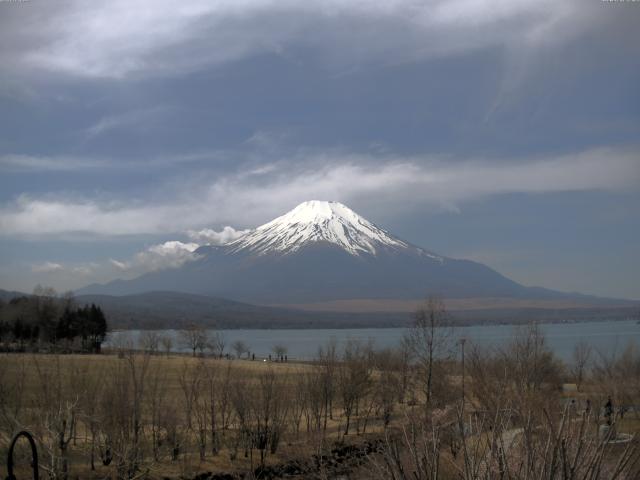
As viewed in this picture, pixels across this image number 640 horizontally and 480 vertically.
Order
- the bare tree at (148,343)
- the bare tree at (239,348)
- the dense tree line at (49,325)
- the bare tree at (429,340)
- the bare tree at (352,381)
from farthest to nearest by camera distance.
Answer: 1. the bare tree at (239,348)
2. the dense tree line at (49,325)
3. the bare tree at (429,340)
4. the bare tree at (352,381)
5. the bare tree at (148,343)

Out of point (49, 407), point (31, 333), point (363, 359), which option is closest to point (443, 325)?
point (363, 359)

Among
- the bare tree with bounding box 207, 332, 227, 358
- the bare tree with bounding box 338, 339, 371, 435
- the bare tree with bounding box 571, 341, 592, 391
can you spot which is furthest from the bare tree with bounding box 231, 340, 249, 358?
the bare tree with bounding box 338, 339, 371, 435

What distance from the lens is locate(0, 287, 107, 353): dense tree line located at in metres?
87.2

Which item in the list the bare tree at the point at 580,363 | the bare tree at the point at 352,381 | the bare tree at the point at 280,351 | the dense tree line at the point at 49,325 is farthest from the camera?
the bare tree at the point at 280,351

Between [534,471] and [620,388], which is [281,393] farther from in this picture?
[534,471]

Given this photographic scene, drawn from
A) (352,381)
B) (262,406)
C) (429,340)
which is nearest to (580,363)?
(429,340)

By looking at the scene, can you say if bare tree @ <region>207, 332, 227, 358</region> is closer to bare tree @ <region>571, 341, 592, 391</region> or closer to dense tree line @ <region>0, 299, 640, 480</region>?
bare tree @ <region>571, 341, 592, 391</region>

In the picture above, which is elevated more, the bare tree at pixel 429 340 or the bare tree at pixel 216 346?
the bare tree at pixel 429 340

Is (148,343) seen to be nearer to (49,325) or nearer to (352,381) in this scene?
(352,381)

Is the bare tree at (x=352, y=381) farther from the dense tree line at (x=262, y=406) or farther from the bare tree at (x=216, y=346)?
the bare tree at (x=216, y=346)

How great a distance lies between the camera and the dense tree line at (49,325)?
87.2 metres

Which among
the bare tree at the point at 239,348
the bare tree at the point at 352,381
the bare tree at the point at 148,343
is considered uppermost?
the bare tree at the point at 148,343

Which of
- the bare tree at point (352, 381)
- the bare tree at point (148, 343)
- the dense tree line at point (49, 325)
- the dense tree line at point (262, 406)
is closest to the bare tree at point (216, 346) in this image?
the dense tree line at point (49, 325)

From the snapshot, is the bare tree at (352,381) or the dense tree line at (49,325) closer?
the bare tree at (352,381)
